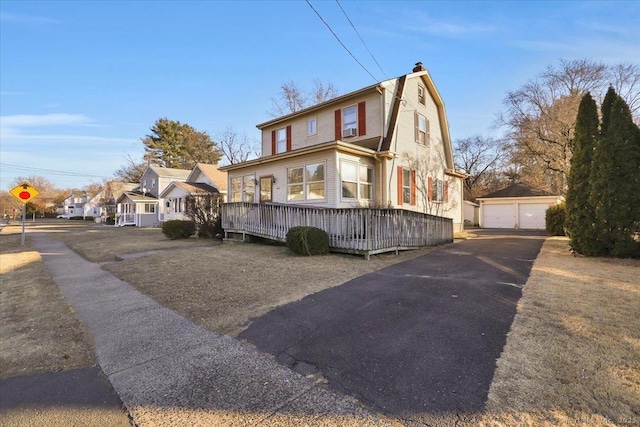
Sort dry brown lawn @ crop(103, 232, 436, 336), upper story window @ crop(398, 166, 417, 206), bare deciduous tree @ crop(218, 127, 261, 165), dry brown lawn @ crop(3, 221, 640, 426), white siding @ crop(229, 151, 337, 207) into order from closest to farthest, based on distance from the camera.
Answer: dry brown lawn @ crop(3, 221, 640, 426) < dry brown lawn @ crop(103, 232, 436, 336) < white siding @ crop(229, 151, 337, 207) < upper story window @ crop(398, 166, 417, 206) < bare deciduous tree @ crop(218, 127, 261, 165)

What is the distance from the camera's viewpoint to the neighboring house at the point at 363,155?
12516mm

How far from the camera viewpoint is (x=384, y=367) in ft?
9.86

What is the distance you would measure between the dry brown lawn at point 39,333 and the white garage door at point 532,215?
102ft

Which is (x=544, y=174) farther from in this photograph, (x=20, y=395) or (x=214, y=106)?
(x=20, y=395)

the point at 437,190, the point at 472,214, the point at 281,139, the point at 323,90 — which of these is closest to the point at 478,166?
the point at 472,214

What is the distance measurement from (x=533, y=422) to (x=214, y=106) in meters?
27.5

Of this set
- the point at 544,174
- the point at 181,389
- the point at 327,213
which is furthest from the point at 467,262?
the point at 544,174

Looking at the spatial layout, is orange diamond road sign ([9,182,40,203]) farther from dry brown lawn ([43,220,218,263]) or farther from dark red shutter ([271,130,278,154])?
dark red shutter ([271,130,278,154])

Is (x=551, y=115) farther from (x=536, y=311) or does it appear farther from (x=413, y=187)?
(x=536, y=311)

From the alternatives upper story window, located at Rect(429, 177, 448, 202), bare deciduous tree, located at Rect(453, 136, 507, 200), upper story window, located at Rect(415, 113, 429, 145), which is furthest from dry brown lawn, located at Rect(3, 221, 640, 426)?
bare deciduous tree, located at Rect(453, 136, 507, 200)

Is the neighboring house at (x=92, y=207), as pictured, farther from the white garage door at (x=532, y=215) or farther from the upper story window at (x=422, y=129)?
the white garage door at (x=532, y=215)

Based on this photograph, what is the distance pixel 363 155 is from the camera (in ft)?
42.2

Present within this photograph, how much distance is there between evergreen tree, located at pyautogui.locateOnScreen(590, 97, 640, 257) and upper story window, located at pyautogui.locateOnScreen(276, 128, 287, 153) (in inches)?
526

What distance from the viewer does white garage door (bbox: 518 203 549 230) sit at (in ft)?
86.4
